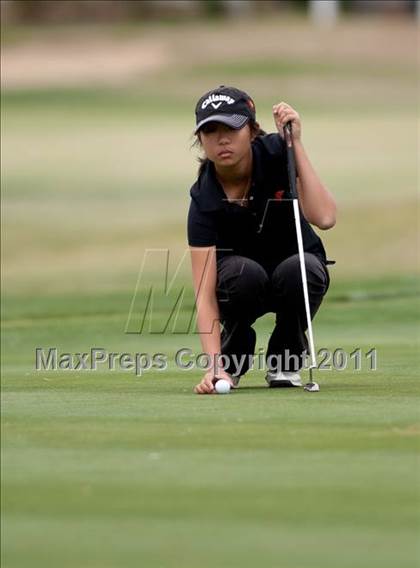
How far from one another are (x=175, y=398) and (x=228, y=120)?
131 centimetres

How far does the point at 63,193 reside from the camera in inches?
1276

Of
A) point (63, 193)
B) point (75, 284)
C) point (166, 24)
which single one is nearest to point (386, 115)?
point (63, 193)

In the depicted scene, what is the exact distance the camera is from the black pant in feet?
25.4

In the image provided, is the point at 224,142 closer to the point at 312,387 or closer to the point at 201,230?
the point at 201,230

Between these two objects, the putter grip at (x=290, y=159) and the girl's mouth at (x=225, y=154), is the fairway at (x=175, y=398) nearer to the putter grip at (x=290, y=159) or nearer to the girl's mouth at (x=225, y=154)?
the putter grip at (x=290, y=159)

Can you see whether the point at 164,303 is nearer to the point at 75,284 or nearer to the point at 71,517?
the point at 75,284

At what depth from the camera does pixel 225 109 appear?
748cm

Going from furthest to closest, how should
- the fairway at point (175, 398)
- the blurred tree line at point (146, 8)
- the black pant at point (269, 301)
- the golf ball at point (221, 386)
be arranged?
the blurred tree line at point (146, 8)
the black pant at point (269, 301)
the golf ball at point (221, 386)
the fairway at point (175, 398)

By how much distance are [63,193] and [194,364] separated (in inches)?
909

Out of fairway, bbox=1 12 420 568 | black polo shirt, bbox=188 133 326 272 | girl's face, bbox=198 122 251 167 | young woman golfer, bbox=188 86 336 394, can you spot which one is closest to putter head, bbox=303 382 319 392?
fairway, bbox=1 12 420 568

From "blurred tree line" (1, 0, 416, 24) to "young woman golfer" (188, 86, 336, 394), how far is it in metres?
55.9

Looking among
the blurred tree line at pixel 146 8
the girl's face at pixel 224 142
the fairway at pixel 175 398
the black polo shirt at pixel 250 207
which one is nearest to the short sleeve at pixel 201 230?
the black polo shirt at pixel 250 207

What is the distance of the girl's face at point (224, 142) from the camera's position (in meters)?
7.50

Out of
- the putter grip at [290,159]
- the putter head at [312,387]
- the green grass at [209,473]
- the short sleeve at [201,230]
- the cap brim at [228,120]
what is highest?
the cap brim at [228,120]
